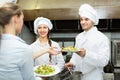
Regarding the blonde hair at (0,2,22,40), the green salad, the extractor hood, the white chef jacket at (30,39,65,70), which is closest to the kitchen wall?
the extractor hood

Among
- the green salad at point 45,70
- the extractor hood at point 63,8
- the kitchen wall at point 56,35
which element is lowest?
the green salad at point 45,70

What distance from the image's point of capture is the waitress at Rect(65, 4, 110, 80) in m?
2.29

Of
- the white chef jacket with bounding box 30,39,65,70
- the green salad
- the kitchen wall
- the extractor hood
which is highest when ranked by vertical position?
the extractor hood

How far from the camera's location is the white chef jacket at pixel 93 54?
90.4 inches

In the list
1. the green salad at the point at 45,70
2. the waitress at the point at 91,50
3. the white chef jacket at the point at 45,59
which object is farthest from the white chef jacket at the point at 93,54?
the green salad at the point at 45,70

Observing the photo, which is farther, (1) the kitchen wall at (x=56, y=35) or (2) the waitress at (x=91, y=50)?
(1) the kitchen wall at (x=56, y=35)

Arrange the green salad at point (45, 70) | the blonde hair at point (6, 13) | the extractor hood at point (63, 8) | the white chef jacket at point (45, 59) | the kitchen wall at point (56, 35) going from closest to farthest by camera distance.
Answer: the blonde hair at point (6, 13), the green salad at point (45, 70), the white chef jacket at point (45, 59), the extractor hood at point (63, 8), the kitchen wall at point (56, 35)

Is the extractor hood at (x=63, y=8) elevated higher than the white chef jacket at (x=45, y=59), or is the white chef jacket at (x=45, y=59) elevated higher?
the extractor hood at (x=63, y=8)

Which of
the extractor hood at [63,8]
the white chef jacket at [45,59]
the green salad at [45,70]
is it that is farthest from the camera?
the extractor hood at [63,8]

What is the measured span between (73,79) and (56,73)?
0.23 m

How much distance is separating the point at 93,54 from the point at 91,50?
0.11 m

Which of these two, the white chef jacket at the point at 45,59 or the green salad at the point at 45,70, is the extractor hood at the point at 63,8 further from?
the green salad at the point at 45,70

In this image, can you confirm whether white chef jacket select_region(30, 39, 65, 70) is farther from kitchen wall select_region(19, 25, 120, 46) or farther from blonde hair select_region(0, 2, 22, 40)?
kitchen wall select_region(19, 25, 120, 46)

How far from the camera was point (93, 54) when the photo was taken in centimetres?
229
